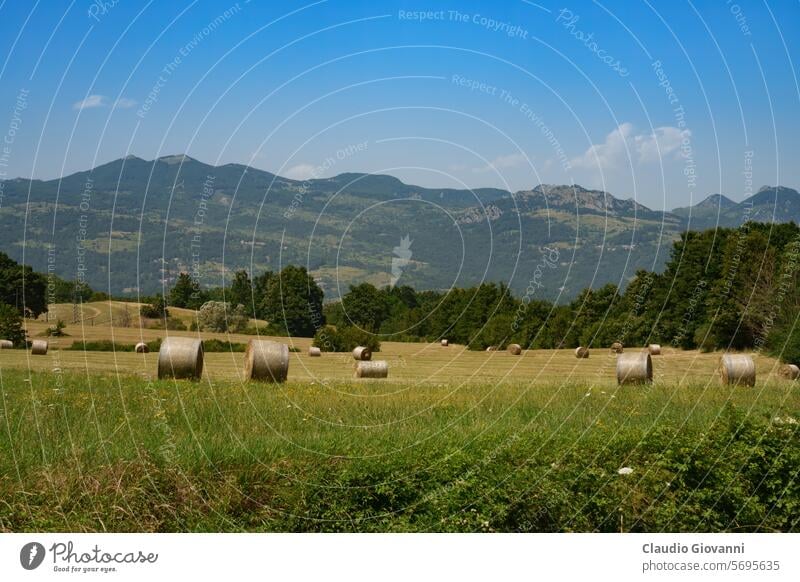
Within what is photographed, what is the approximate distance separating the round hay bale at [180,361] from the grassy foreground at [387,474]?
7378mm

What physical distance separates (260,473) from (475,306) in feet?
124

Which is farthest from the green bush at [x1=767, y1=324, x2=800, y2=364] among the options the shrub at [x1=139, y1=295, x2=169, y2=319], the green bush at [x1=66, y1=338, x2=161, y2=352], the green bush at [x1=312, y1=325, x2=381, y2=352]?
the green bush at [x1=66, y1=338, x2=161, y2=352]

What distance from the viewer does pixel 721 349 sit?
214 feet

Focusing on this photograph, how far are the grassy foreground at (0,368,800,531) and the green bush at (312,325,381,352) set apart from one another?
21568 millimetres

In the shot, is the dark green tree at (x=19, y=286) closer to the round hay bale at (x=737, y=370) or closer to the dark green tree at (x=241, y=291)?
the dark green tree at (x=241, y=291)

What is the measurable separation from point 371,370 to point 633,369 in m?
8.59

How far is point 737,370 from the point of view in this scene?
27359 millimetres

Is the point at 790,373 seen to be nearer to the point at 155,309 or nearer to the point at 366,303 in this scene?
the point at 366,303

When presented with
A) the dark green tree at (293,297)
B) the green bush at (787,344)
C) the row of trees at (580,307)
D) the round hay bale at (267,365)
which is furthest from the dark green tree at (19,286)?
the green bush at (787,344)

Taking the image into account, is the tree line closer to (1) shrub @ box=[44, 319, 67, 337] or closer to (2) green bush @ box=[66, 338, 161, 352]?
(1) shrub @ box=[44, 319, 67, 337]

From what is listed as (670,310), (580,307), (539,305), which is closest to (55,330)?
(580,307)

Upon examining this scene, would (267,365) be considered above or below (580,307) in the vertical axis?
below
